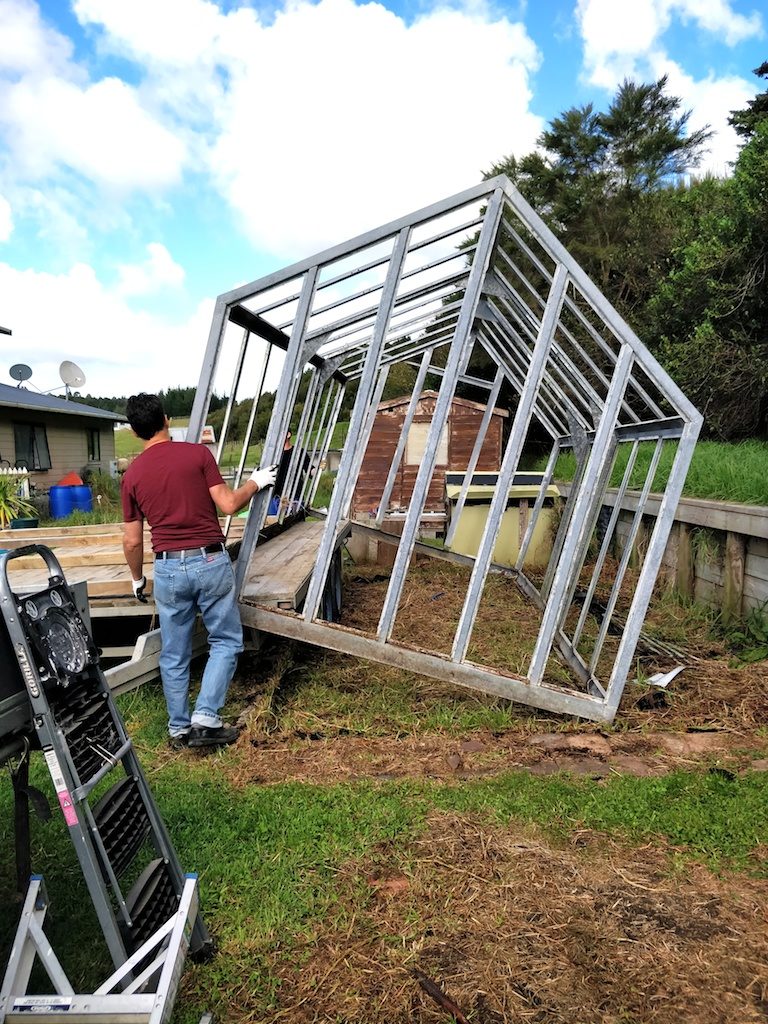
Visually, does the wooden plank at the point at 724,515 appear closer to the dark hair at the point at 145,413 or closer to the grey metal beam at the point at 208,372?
the grey metal beam at the point at 208,372

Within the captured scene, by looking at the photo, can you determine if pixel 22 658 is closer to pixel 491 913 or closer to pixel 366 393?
pixel 491 913

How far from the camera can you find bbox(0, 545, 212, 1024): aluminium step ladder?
6.89ft

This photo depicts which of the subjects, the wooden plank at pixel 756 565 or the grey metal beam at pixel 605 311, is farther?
the wooden plank at pixel 756 565

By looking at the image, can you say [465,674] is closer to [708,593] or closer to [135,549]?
[135,549]

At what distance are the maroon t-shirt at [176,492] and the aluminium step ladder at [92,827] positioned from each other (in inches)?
63.0

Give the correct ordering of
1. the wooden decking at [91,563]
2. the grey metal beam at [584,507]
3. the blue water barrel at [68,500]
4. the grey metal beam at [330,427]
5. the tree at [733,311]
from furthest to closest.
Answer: the blue water barrel at [68,500]
the tree at [733,311]
the grey metal beam at [330,427]
the wooden decking at [91,563]
the grey metal beam at [584,507]

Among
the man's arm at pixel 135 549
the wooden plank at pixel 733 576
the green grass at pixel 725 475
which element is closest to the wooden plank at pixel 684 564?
the green grass at pixel 725 475

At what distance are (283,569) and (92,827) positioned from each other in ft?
12.6

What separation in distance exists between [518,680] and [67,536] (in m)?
5.59

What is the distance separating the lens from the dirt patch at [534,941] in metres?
2.35

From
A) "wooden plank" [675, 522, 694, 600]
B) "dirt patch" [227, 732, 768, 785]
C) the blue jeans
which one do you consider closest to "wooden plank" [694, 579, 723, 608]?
"wooden plank" [675, 522, 694, 600]

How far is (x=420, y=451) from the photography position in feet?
58.3

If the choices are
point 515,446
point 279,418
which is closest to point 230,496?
point 279,418

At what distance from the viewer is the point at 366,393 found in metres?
4.82
